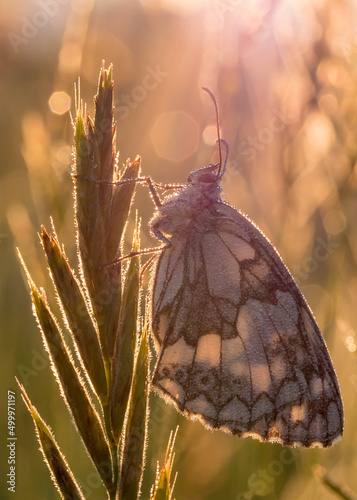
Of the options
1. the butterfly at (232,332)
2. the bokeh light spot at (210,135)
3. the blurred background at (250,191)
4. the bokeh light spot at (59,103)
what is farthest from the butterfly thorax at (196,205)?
the bokeh light spot at (59,103)

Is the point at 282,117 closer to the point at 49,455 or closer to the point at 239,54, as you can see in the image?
the point at 239,54

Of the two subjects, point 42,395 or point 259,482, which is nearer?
point 259,482

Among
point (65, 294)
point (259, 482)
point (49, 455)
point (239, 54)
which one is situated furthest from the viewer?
point (239, 54)

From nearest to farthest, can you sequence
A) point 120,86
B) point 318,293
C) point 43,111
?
point 43,111 → point 318,293 → point 120,86

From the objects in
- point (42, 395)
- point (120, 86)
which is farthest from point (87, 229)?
point (120, 86)

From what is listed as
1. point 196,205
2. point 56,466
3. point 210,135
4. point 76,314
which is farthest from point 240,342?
point 210,135

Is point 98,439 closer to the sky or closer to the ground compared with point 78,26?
closer to the ground
